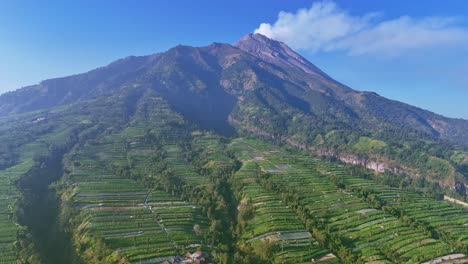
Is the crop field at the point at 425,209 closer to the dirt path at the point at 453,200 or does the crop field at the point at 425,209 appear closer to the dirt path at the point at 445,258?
the dirt path at the point at 445,258

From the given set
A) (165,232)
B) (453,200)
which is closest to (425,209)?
(453,200)

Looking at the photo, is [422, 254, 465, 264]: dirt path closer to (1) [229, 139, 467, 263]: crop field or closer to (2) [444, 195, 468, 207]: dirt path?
(1) [229, 139, 467, 263]: crop field

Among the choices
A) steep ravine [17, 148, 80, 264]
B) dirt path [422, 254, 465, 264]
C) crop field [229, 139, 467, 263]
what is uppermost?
crop field [229, 139, 467, 263]

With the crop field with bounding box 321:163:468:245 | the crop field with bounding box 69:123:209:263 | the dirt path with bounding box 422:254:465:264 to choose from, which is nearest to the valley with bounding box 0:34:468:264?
the dirt path with bounding box 422:254:465:264

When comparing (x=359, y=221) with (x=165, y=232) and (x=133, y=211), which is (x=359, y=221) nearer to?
(x=165, y=232)

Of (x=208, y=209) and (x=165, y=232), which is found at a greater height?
(x=208, y=209)

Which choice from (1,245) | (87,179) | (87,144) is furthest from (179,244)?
(87,144)

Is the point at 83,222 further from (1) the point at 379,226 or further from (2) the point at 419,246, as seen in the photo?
(2) the point at 419,246
